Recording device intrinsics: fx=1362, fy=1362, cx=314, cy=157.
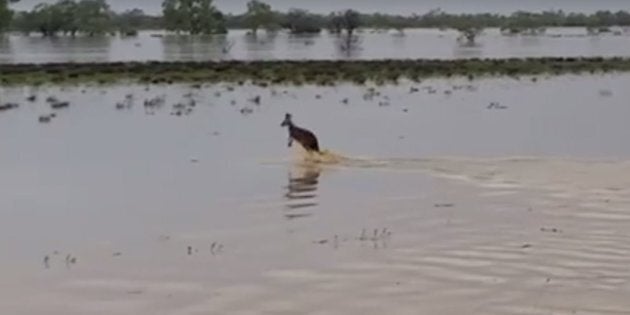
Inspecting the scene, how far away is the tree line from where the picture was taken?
8669 centimetres

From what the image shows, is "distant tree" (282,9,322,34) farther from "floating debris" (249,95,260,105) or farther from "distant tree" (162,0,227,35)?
"floating debris" (249,95,260,105)

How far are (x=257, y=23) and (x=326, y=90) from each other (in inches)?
2554

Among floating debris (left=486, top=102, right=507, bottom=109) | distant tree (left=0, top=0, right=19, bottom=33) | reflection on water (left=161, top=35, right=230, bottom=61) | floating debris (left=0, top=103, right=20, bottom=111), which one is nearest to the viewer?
floating debris (left=0, top=103, right=20, bottom=111)

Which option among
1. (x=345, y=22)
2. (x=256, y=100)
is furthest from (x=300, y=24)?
(x=256, y=100)

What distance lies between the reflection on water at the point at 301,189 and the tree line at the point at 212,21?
186 feet

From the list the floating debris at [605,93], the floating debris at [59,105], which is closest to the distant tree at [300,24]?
the floating debris at [605,93]

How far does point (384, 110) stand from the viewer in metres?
28.0

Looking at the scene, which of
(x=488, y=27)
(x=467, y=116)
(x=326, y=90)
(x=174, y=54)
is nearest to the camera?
(x=467, y=116)

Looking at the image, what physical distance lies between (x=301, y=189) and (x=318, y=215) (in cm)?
209

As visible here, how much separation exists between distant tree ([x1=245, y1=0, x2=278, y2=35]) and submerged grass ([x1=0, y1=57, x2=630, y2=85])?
5205 centimetres

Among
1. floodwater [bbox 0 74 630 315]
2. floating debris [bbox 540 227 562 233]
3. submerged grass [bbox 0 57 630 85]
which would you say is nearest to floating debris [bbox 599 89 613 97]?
floodwater [bbox 0 74 630 315]

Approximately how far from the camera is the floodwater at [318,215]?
10.3 metres

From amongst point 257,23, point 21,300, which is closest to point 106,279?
point 21,300

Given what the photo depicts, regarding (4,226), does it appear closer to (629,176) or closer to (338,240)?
(338,240)
